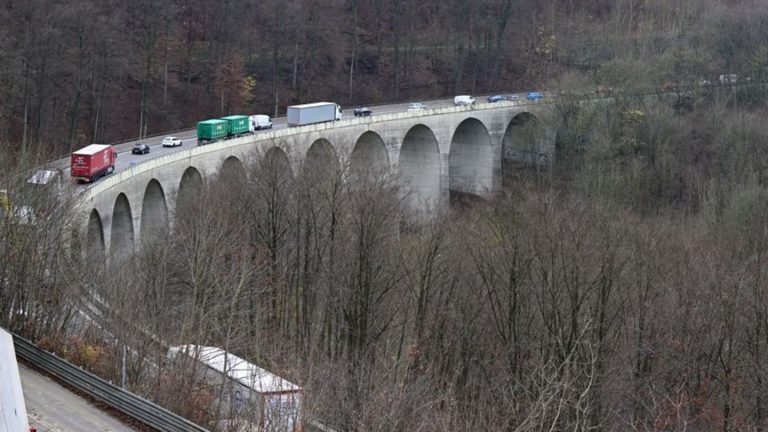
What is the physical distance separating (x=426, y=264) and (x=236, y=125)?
24.2 m

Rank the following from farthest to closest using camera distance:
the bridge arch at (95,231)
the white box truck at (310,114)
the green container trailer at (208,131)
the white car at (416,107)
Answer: the white car at (416,107), the white box truck at (310,114), the green container trailer at (208,131), the bridge arch at (95,231)

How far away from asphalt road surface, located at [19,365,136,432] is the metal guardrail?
274 mm

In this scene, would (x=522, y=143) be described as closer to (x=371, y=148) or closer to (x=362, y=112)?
(x=362, y=112)

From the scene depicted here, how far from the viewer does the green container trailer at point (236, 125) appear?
194ft

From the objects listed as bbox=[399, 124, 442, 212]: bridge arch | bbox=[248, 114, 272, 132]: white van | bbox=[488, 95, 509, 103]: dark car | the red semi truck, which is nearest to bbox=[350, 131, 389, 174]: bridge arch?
bbox=[399, 124, 442, 212]: bridge arch

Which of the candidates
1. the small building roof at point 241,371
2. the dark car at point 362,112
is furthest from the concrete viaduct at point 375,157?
the small building roof at point 241,371

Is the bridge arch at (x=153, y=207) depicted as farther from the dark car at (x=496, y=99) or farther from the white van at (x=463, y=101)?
the dark car at (x=496, y=99)

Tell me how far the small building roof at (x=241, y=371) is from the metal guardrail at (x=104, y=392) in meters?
2.47

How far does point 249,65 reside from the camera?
85.2 meters

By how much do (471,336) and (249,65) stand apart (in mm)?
53775

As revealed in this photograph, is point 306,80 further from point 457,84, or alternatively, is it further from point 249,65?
point 457,84

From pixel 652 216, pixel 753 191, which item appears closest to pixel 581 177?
pixel 652 216

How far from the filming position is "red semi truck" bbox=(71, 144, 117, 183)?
147 ft

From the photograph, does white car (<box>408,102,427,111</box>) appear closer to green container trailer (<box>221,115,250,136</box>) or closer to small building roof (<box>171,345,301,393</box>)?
green container trailer (<box>221,115,250,136</box>)
